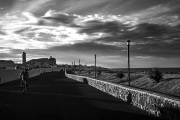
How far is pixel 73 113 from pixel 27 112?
6.64ft

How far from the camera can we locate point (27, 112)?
1273 cm

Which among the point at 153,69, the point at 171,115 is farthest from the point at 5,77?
the point at 171,115

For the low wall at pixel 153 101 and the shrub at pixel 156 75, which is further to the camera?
the shrub at pixel 156 75

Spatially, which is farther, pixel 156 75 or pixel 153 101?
pixel 156 75

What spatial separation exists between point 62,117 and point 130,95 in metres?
6.00

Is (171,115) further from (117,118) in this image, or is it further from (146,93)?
(146,93)

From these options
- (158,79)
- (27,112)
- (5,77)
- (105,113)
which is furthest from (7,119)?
(5,77)

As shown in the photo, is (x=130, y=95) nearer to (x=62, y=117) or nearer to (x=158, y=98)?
(x=158, y=98)

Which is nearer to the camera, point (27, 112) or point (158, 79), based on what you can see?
point (27, 112)

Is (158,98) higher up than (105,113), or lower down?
higher up

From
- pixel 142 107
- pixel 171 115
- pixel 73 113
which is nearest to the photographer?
pixel 171 115

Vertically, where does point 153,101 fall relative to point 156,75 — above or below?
below

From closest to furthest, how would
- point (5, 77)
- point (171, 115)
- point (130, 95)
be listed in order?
point (171, 115)
point (130, 95)
point (5, 77)

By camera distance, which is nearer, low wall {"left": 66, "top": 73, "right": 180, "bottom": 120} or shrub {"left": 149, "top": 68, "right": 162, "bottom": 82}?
low wall {"left": 66, "top": 73, "right": 180, "bottom": 120}
